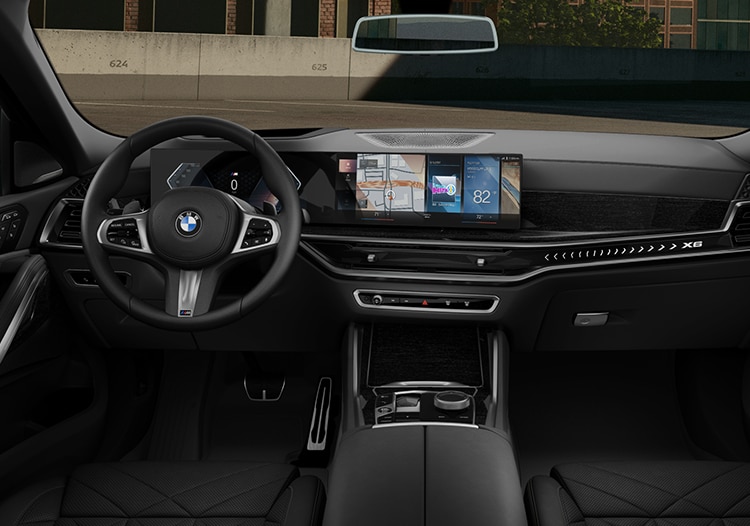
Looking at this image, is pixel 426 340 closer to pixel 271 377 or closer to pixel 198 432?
pixel 271 377

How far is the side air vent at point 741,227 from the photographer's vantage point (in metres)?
2.88

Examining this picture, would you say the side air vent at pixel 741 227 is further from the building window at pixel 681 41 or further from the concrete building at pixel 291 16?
the building window at pixel 681 41

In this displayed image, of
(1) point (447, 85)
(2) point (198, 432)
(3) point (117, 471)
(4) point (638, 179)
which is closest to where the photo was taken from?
(3) point (117, 471)

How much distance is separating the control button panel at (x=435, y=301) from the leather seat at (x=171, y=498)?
0.62 m

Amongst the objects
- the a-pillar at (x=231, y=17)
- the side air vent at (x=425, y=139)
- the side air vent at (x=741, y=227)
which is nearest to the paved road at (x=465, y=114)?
the side air vent at (x=425, y=139)

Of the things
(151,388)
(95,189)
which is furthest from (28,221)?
(151,388)

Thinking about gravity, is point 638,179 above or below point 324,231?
above

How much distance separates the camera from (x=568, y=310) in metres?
3.01

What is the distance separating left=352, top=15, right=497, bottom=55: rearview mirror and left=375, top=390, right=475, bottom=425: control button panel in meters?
1.03

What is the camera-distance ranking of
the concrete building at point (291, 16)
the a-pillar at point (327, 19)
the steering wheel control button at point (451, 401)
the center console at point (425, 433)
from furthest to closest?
the a-pillar at point (327, 19) < the concrete building at point (291, 16) < the steering wheel control button at point (451, 401) < the center console at point (425, 433)

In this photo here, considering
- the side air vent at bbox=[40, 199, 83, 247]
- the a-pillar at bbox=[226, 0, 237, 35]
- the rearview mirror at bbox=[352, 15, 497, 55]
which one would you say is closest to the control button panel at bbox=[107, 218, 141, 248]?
the side air vent at bbox=[40, 199, 83, 247]

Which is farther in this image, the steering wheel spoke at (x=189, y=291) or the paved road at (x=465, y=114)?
the paved road at (x=465, y=114)

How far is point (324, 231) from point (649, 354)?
4.58 ft

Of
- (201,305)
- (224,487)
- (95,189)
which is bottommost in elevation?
(224,487)
